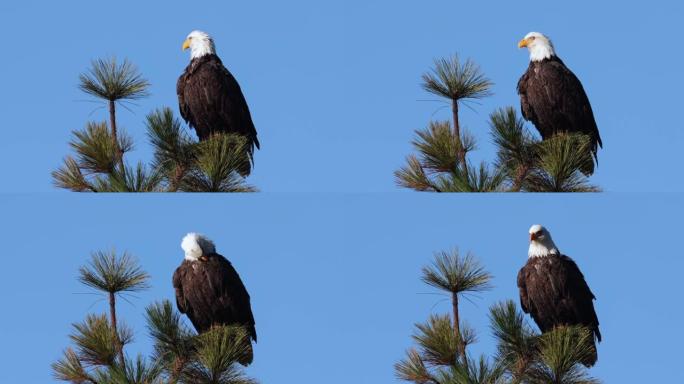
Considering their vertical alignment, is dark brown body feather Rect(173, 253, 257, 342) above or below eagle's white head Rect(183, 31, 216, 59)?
below

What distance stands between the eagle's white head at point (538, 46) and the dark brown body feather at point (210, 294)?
6.37ft

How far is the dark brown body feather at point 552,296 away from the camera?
1157 centimetres

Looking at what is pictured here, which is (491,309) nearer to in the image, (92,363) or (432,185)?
(432,185)

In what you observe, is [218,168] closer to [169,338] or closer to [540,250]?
[169,338]

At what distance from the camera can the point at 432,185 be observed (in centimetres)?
1112

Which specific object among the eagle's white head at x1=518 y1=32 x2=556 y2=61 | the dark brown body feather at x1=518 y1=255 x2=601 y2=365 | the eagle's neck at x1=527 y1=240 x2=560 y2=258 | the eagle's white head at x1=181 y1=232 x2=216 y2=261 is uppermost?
the eagle's white head at x1=518 y1=32 x2=556 y2=61

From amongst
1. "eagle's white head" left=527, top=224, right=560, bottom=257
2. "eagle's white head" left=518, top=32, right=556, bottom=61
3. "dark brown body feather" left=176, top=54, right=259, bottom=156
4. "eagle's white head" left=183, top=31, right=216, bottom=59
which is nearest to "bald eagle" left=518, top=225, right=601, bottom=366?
"eagle's white head" left=527, top=224, right=560, bottom=257

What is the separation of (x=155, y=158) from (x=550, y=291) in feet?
6.97

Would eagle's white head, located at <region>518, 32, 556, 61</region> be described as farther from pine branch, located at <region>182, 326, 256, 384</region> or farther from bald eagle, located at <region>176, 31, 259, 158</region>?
pine branch, located at <region>182, 326, 256, 384</region>

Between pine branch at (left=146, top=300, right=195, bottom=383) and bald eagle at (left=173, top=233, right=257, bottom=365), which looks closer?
pine branch at (left=146, top=300, right=195, bottom=383)

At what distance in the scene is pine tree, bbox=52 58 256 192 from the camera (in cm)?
1088

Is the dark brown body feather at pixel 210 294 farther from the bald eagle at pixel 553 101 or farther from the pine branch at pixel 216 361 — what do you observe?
the bald eagle at pixel 553 101

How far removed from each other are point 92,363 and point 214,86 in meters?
1.80

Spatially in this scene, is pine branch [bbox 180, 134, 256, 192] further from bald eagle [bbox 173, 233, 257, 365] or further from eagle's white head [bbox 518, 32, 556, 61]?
eagle's white head [bbox 518, 32, 556, 61]
